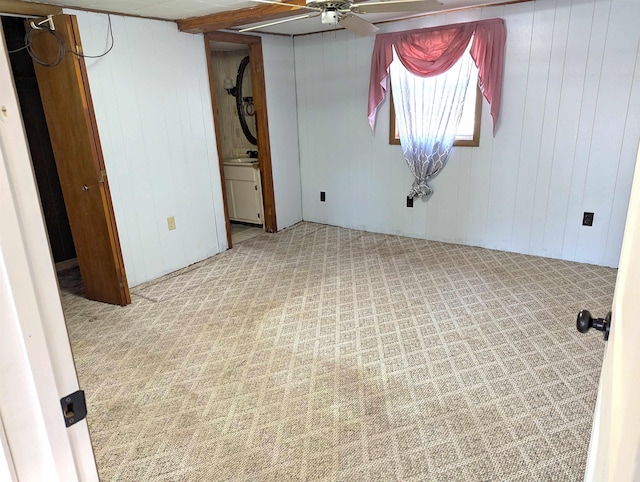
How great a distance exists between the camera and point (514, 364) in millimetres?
2434

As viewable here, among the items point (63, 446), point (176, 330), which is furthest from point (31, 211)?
point (176, 330)

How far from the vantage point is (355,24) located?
2.66 metres

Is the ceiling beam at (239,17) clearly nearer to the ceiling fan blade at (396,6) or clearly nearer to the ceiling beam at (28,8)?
the ceiling fan blade at (396,6)

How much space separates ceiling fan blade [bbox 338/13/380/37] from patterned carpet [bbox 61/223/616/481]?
1.89 meters

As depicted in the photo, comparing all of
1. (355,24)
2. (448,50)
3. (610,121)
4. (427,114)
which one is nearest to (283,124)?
(427,114)

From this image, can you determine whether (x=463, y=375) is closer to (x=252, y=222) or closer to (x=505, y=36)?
(x=505, y=36)

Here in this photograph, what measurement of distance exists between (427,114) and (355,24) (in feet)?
5.39

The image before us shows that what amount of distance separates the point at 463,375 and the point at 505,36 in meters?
2.87

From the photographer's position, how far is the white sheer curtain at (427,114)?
3.90 meters

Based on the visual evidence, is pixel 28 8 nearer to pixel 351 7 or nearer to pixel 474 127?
pixel 351 7

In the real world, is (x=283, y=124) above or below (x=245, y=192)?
above

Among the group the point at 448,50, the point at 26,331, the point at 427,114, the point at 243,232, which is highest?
the point at 448,50

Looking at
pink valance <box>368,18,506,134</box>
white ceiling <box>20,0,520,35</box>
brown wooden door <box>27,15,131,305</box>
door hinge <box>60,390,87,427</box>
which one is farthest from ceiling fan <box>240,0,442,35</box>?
door hinge <box>60,390,87,427</box>

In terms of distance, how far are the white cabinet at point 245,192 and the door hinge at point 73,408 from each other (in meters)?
4.33
